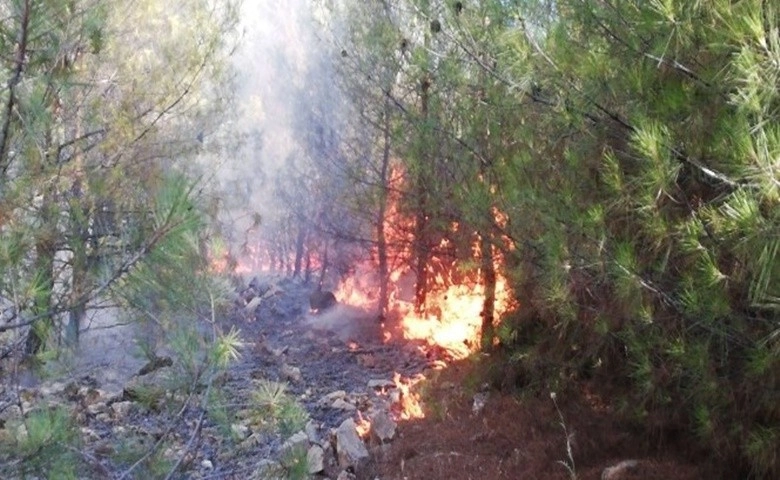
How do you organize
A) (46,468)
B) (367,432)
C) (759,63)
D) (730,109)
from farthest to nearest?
(367,432)
(730,109)
(46,468)
(759,63)

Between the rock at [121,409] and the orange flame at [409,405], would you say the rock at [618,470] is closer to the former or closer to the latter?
the orange flame at [409,405]

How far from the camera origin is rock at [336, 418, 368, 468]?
5.04m

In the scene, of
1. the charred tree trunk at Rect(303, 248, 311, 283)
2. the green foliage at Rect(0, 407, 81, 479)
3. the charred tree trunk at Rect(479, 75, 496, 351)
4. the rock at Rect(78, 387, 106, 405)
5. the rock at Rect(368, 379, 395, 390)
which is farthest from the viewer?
the charred tree trunk at Rect(303, 248, 311, 283)

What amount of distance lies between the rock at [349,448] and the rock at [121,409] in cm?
188

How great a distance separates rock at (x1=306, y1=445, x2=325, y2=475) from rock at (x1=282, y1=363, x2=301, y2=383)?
9.30 ft

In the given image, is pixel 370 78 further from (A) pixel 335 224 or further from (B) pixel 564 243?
(B) pixel 564 243

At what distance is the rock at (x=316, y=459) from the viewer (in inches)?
192

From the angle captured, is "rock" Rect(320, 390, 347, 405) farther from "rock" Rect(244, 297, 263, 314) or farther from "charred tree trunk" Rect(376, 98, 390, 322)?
"rock" Rect(244, 297, 263, 314)

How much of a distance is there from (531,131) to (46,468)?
3.16 metres

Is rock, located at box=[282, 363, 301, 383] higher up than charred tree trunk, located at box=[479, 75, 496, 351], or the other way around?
charred tree trunk, located at box=[479, 75, 496, 351]

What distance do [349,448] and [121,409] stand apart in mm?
2162

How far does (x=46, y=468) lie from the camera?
2.40 m

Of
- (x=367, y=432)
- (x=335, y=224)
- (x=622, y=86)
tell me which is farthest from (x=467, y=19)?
(x=335, y=224)

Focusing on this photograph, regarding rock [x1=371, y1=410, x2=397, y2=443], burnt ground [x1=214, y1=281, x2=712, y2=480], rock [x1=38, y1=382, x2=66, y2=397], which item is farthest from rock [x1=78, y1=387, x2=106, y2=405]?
rock [x1=371, y1=410, x2=397, y2=443]
